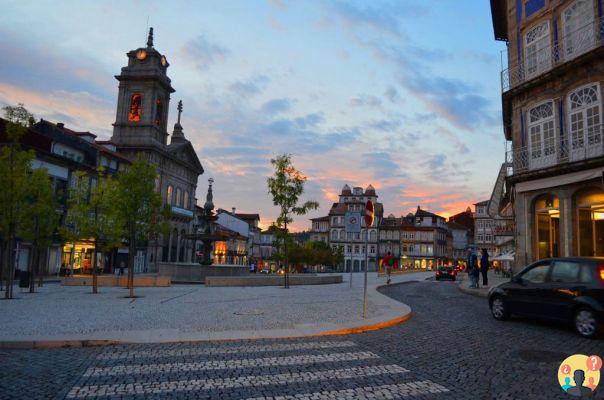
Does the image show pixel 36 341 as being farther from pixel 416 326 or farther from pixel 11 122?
pixel 11 122

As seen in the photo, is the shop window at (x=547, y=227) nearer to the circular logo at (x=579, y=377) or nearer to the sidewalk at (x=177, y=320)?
the sidewalk at (x=177, y=320)

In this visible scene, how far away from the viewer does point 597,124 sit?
17141 millimetres

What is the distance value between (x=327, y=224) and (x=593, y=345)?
95.5 m

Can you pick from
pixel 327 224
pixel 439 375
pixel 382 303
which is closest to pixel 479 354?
pixel 439 375

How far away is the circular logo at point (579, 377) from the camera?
5.11 m

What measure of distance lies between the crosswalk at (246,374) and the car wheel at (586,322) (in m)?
4.75

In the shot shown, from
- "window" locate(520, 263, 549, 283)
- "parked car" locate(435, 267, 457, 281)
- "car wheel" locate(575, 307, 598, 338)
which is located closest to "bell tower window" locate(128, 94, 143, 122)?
"parked car" locate(435, 267, 457, 281)

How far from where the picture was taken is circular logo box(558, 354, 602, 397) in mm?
5105

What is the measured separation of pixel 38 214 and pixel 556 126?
22.7 m

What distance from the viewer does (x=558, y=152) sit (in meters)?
19.0

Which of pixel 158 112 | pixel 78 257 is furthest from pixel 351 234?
pixel 78 257

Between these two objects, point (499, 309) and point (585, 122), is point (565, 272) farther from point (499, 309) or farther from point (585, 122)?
point (585, 122)

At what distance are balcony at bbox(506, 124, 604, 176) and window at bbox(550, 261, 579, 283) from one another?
8616 millimetres

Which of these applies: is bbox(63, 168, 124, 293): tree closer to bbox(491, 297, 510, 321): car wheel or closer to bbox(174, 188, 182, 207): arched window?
bbox(491, 297, 510, 321): car wheel
